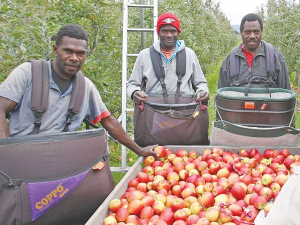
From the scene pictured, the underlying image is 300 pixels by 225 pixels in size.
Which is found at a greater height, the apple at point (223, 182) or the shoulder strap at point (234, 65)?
the shoulder strap at point (234, 65)

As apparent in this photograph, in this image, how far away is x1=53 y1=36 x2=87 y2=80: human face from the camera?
94.9 inches

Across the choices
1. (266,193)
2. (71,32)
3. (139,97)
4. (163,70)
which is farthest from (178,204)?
(163,70)

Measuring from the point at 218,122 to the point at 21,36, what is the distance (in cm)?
193

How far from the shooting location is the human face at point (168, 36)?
131 inches

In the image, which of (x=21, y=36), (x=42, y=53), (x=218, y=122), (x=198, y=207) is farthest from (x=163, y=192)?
(x=21, y=36)

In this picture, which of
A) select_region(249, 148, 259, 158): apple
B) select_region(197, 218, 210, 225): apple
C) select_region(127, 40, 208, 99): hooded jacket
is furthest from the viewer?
select_region(127, 40, 208, 99): hooded jacket

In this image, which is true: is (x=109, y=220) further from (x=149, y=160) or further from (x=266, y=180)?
(x=266, y=180)

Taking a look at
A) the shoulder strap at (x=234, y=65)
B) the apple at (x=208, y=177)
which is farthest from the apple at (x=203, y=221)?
the shoulder strap at (x=234, y=65)

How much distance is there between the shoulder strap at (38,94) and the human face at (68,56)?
0.17m

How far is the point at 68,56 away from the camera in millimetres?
2412

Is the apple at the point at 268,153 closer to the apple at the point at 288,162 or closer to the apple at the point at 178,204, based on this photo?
the apple at the point at 288,162

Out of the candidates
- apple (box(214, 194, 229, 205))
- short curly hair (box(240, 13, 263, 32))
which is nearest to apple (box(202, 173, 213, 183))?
apple (box(214, 194, 229, 205))

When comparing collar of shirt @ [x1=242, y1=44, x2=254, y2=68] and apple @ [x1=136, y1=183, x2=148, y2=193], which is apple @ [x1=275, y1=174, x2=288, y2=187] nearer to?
apple @ [x1=136, y1=183, x2=148, y2=193]

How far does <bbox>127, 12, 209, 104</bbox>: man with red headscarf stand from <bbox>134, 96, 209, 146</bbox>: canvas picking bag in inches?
6.5
